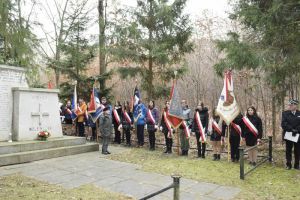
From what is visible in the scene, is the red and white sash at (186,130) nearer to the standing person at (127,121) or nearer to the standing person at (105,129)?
the standing person at (105,129)

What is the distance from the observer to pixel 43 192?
6.67 m

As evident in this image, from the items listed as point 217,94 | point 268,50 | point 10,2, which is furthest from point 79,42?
point 10,2

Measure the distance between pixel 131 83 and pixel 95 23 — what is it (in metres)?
5.83

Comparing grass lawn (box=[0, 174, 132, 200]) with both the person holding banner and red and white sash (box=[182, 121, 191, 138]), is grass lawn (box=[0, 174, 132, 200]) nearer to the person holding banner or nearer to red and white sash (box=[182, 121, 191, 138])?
red and white sash (box=[182, 121, 191, 138])

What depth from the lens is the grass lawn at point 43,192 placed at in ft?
20.9

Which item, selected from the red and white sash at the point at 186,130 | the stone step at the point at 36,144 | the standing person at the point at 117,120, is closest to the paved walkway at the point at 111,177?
the stone step at the point at 36,144

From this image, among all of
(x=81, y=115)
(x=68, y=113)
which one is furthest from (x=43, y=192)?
(x=68, y=113)

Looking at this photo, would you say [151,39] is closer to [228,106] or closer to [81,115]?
[81,115]

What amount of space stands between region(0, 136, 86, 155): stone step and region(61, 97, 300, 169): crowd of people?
1.09 metres

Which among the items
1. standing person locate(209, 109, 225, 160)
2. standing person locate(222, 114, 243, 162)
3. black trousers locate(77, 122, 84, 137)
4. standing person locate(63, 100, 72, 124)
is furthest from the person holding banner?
standing person locate(222, 114, 243, 162)

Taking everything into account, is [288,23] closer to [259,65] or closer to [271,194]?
[259,65]

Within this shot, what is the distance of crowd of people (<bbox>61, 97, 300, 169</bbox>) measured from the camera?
30.8ft

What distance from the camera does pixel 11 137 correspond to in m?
10.4

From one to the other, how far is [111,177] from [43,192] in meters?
1.85
